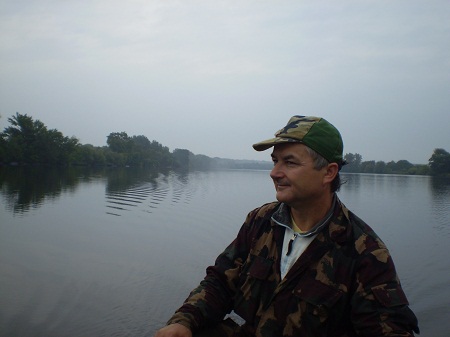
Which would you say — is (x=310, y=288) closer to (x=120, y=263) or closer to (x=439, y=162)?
(x=120, y=263)

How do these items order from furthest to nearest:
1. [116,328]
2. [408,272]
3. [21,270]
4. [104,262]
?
[408,272]
[104,262]
[21,270]
[116,328]

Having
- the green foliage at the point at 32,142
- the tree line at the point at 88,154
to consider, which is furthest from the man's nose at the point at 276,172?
the green foliage at the point at 32,142

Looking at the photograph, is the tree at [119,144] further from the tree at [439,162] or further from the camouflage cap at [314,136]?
the camouflage cap at [314,136]

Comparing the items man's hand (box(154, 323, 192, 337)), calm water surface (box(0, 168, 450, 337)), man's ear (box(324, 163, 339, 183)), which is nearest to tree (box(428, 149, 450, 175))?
calm water surface (box(0, 168, 450, 337))

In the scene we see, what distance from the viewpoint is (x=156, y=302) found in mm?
6758

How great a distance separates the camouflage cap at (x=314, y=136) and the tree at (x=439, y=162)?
4039 inches

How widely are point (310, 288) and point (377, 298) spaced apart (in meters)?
0.37

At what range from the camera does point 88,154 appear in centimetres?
9025

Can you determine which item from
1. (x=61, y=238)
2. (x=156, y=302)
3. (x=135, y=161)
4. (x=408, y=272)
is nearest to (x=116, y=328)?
(x=156, y=302)

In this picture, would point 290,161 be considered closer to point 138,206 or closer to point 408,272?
point 408,272

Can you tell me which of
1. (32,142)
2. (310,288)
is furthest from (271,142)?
(32,142)

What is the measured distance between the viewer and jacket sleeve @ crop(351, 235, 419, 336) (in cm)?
201

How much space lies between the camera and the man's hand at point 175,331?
7.77 feet

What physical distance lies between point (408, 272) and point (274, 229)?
348 inches
